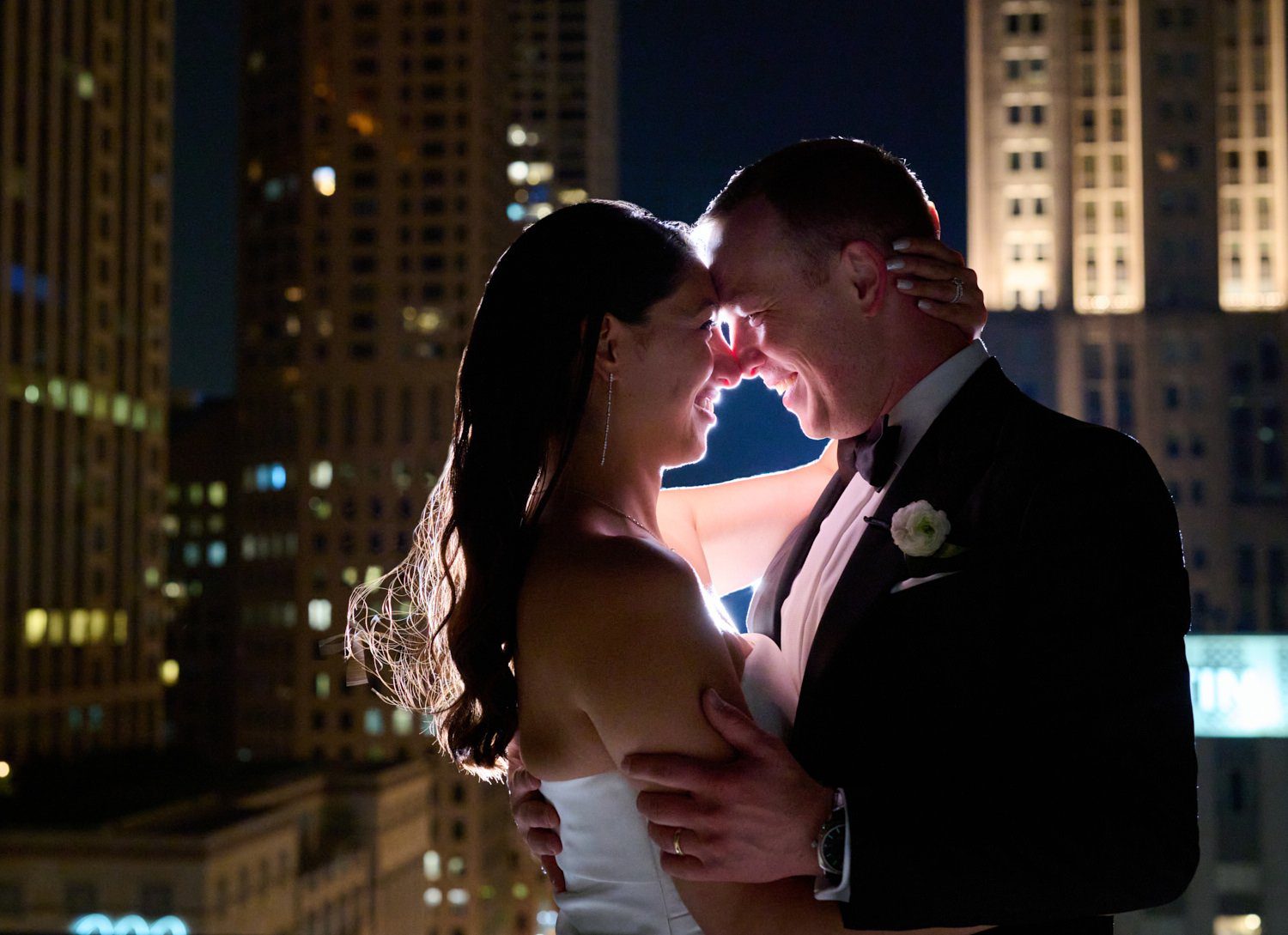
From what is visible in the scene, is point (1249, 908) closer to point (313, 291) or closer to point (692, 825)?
point (692, 825)

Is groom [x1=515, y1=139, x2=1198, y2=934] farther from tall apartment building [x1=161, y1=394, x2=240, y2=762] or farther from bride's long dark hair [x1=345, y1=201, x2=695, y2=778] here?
tall apartment building [x1=161, y1=394, x2=240, y2=762]

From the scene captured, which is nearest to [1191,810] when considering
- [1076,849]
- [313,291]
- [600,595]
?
[1076,849]

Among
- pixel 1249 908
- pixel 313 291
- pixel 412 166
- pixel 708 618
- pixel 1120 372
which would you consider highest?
pixel 412 166

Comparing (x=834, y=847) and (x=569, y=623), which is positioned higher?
(x=569, y=623)

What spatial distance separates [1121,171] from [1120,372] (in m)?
5.34

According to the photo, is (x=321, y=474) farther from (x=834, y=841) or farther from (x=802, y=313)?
(x=834, y=841)

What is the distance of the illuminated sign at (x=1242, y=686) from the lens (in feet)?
35.0

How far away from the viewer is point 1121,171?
3647 centimetres

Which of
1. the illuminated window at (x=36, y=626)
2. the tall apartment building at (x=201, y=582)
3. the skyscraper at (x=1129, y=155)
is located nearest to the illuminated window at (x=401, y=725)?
the illuminated window at (x=36, y=626)

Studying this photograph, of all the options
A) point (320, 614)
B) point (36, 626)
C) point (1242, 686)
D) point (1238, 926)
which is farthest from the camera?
point (320, 614)

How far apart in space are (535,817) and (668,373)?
0.73 m

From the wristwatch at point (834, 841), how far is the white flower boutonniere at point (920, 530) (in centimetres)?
36

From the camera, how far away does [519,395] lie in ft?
6.95

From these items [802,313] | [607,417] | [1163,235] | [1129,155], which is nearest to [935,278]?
[802,313]
